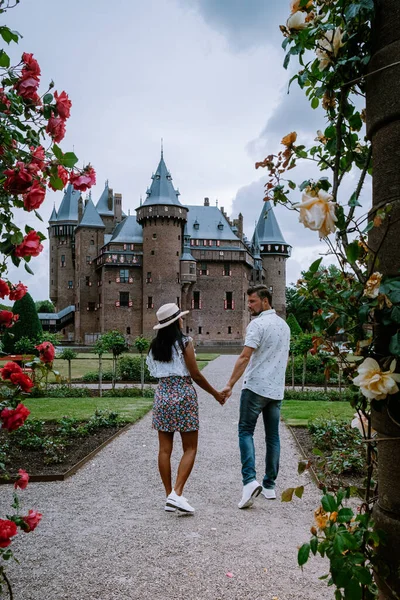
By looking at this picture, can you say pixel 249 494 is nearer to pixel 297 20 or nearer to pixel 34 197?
pixel 34 197

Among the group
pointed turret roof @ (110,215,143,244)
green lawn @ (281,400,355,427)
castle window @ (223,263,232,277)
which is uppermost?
pointed turret roof @ (110,215,143,244)

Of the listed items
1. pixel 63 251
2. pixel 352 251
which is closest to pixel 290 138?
pixel 352 251

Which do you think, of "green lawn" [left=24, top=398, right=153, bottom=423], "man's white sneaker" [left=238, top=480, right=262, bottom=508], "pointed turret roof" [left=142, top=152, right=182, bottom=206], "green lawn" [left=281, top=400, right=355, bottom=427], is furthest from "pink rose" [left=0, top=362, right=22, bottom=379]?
"pointed turret roof" [left=142, top=152, right=182, bottom=206]

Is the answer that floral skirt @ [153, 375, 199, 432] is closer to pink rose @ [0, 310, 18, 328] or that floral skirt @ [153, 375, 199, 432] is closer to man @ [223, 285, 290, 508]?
man @ [223, 285, 290, 508]

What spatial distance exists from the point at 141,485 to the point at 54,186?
409 cm

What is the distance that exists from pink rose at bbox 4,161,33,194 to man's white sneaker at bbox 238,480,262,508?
3497 mm

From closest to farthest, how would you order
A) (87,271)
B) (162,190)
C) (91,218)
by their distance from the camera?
(162,190)
(87,271)
(91,218)

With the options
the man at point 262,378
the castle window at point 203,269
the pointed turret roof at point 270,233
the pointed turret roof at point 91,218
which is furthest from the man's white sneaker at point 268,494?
the pointed turret roof at point 270,233

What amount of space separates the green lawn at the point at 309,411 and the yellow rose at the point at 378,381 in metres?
8.18

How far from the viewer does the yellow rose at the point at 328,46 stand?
Answer: 1.86 m

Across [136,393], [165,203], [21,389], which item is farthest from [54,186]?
[165,203]

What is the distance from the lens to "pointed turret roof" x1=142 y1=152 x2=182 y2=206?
5209 centimetres

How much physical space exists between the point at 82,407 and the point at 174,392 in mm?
7905

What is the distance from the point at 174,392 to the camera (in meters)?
4.88
